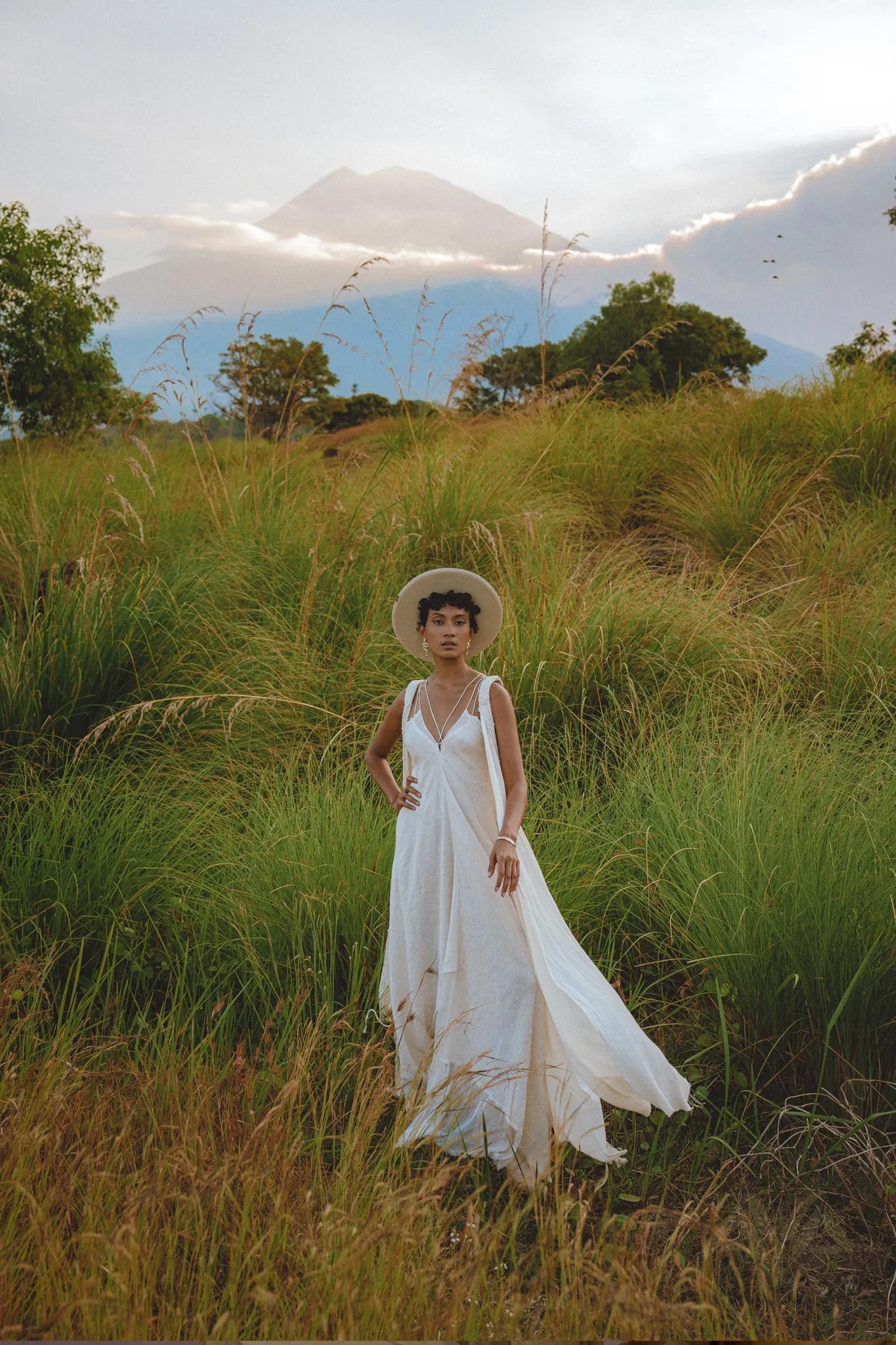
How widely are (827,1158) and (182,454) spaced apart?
6.61 metres

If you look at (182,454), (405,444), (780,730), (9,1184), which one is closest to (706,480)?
(405,444)

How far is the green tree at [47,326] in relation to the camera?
11141 mm

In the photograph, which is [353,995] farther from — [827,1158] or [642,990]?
[827,1158]

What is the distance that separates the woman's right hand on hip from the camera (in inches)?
104

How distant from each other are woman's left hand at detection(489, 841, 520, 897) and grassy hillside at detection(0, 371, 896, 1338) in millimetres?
574

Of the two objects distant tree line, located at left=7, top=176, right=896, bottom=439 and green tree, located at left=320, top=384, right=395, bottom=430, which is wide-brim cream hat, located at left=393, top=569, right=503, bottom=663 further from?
green tree, located at left=320, top=384, right=395, bottom=430

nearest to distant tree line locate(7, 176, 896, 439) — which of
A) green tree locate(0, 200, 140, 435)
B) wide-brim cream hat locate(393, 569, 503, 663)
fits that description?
green tree locate(0, 200, 140, 435)

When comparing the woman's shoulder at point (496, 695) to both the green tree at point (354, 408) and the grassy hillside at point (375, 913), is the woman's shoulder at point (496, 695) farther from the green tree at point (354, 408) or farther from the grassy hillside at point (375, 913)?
the green tree at point (354, 408)

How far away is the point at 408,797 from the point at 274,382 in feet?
24.8

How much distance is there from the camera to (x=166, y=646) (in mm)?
4699

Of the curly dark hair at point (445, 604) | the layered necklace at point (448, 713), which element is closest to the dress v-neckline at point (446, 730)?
the layered necklace at point (448, 713)

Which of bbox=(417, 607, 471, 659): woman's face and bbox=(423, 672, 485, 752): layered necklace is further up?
bbox=(417, 607, 471, 659): woman's face

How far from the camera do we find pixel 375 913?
10.3 ft

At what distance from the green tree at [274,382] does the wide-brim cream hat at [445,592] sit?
301 cm
